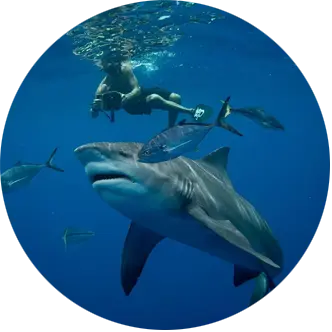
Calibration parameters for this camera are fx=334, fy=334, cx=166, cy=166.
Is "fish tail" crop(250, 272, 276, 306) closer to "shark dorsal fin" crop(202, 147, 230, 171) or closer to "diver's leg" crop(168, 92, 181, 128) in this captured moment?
"shark dorsal fin" crop(202, 147, 230, 171)

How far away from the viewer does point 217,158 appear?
5086mm

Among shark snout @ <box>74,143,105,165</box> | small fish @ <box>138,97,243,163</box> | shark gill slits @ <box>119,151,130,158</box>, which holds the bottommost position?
shark gill slits @ <box>119,151,130,158</box>

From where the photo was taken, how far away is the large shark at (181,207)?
Answer: 11.0 ft

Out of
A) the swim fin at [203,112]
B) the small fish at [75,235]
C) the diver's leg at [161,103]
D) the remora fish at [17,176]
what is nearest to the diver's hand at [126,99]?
the diver's leg at [161,103]

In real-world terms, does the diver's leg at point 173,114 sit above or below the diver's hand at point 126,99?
below

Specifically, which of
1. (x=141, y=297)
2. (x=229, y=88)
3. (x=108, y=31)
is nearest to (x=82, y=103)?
(x=229, y=88)

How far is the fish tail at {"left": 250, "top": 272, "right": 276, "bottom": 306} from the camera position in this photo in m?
4.43

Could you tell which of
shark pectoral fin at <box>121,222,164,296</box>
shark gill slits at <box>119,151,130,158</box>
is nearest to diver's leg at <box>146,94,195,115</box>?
shark pectoral fin at <box>121,222,164,296</box>

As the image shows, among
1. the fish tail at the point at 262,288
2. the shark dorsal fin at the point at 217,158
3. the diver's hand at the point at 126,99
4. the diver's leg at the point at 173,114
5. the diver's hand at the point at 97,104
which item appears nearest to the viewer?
the fish tail at the point at 262,288

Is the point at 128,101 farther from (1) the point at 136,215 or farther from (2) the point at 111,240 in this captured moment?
(2) the point at 111,240

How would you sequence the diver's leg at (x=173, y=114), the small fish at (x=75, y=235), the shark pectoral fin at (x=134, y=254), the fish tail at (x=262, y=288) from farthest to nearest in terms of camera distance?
the diver's leg at (x=173, y=114) → the small fish at (x=75, y=235) → the shark pectoral fin at (x=134, y=254) → the fish tail at (x=262, y=288)

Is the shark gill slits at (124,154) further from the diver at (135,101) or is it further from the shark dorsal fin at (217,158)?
the diver at (135,101)

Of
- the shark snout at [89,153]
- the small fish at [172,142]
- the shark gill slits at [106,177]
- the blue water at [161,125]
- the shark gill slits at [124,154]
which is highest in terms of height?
the small fish at [172,142]

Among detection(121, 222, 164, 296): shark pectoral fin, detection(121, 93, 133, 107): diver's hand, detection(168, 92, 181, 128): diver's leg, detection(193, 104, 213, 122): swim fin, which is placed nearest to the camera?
detection(121, 222, 164, 296): shark pectoral fin
